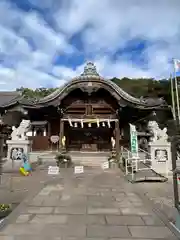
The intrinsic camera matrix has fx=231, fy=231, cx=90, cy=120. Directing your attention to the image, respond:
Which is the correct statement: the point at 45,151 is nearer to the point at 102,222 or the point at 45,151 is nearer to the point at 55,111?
the point at 55,111

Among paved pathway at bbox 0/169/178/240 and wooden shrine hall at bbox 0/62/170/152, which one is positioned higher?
wooden shrine hall at bbox 0/62/170/152

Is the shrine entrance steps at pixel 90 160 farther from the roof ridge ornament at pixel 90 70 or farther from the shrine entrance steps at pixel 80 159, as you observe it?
the roof ridge ornament at pixel 90 70

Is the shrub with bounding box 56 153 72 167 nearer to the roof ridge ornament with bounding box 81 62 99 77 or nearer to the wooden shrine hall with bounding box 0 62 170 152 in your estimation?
the wooden shrine hall with bounding box 0 62 170 152

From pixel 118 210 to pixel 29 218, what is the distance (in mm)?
2237

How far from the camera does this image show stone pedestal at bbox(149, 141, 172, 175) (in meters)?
12.2

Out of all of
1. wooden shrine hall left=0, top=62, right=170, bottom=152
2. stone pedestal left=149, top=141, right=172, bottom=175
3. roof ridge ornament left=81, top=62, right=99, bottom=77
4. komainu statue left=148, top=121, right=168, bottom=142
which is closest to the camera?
stone pedestal left=149, top=141, right=172, bottom=175

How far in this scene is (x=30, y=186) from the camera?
9.01m

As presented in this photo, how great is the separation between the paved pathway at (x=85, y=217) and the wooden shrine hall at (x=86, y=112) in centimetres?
Result: 979

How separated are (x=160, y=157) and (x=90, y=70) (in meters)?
9.75

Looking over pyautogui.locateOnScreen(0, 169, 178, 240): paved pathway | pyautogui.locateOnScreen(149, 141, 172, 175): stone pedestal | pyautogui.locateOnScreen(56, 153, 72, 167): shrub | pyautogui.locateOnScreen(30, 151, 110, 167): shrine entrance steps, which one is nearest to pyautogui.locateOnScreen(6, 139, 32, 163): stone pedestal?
pyautogui.locateOnScreen(56, 153, 72, 167): shrub

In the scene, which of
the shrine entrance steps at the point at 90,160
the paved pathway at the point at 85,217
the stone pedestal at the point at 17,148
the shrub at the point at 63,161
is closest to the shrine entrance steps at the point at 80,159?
the shrine entrance steps at the point at 90,160

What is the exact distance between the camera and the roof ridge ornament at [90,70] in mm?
18506

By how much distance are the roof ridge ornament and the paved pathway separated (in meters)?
11.7

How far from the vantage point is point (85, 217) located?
5359 millimetres
